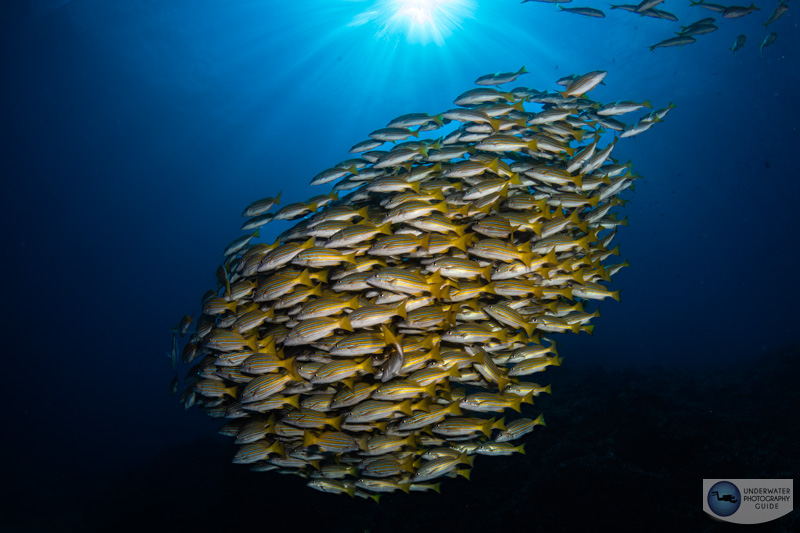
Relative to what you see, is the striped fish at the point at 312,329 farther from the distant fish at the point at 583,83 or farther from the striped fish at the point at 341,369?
the distant fish at the point at 583,83

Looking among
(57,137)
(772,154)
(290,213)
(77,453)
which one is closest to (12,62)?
(57,137)

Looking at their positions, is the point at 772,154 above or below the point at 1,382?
above

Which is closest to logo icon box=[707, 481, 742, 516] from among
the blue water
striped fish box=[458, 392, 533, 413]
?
striped fish box=[458, 392, 533, 413]

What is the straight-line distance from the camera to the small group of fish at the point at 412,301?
4.08 metres

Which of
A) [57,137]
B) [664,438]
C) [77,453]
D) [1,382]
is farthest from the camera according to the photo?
[1,382]

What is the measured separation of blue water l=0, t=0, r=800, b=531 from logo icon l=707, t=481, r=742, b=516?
8.90 metres

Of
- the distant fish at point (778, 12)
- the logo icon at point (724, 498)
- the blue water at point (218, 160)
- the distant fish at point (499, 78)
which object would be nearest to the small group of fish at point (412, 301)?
the distant fish at point (499, 78)

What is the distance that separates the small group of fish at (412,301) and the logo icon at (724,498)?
3.04m

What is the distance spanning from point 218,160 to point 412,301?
6803 cm

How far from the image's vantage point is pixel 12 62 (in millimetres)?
34188

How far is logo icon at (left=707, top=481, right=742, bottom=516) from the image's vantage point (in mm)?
5332

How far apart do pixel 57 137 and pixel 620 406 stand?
66583mm

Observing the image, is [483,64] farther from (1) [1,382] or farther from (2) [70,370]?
(2) [70,370]

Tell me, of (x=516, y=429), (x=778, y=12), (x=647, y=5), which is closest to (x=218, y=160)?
(x=647, y=5)
